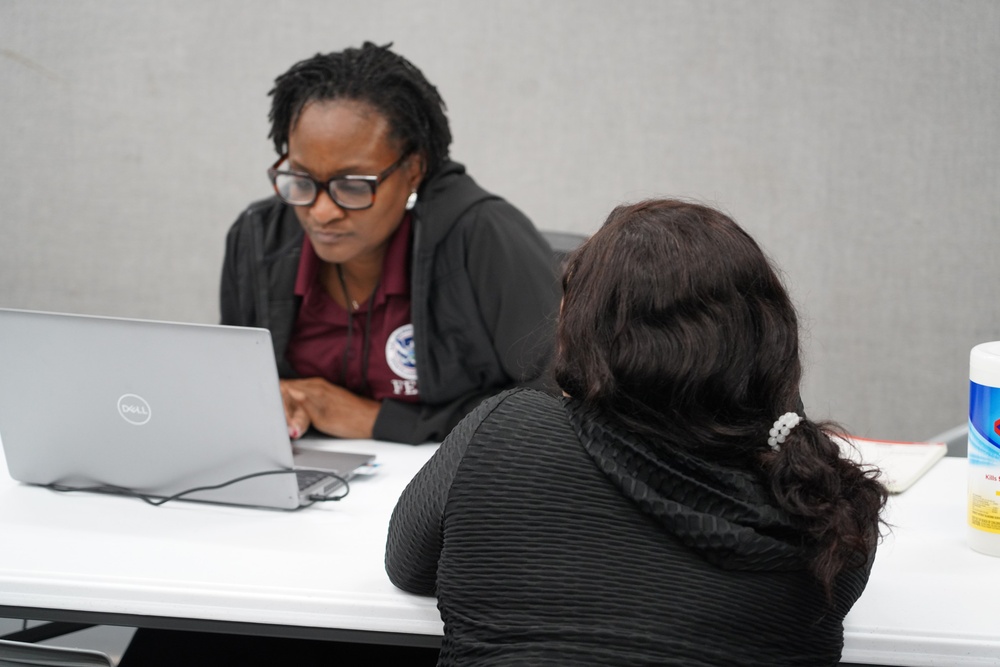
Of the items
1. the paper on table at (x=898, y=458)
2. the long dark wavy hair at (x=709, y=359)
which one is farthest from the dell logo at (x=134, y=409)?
the paper on table at (x=898, y=458)

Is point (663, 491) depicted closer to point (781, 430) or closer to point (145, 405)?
point (781, 430)

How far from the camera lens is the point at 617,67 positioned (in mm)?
2727

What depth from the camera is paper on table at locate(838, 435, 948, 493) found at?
4.62 feet

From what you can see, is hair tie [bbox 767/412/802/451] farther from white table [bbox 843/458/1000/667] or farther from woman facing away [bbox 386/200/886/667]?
white table [bbox 843/458/1000/667]

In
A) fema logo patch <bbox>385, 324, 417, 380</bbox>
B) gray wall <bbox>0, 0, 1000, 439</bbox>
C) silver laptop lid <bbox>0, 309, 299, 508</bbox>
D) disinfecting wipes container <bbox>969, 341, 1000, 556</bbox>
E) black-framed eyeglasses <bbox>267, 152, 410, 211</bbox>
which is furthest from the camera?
gray wall <bbox>0, 0, 1000, 439</bbox>

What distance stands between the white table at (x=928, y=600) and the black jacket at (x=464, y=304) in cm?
66

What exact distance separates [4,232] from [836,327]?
2.50 meters

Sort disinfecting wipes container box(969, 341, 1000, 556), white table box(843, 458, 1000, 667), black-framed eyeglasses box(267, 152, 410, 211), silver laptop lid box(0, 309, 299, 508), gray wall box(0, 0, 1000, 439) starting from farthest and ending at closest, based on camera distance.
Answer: gray wall box(0, 0, 1000, 439), black-framed eyeglasses box(267, 152, 410, 211), silver laptop lid box(0, 309, 299, 508), disinfecting wipes container box(969, 341, 1000, 556), white table box(843, 458, 1000, 667)

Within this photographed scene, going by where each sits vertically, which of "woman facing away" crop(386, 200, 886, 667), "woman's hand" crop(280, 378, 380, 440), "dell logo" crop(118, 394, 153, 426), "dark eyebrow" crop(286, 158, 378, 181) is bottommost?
"woman's hand" crop(280, 378, 380, 440)

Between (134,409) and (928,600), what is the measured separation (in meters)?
1.00

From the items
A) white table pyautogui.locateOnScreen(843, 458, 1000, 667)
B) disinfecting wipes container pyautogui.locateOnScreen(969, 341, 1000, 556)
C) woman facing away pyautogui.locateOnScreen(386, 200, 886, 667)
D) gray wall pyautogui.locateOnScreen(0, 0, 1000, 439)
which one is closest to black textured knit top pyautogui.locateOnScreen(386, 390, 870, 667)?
woman facing away pyautogui.locateOnScreen(386, 200, 886, 667)

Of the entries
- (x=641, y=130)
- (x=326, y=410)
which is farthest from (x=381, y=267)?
(x=641, y=130)

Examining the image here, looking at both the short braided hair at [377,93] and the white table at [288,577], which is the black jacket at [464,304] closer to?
the short braided hair at [377,93]

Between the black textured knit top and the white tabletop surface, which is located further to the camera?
the white tabletop surface
